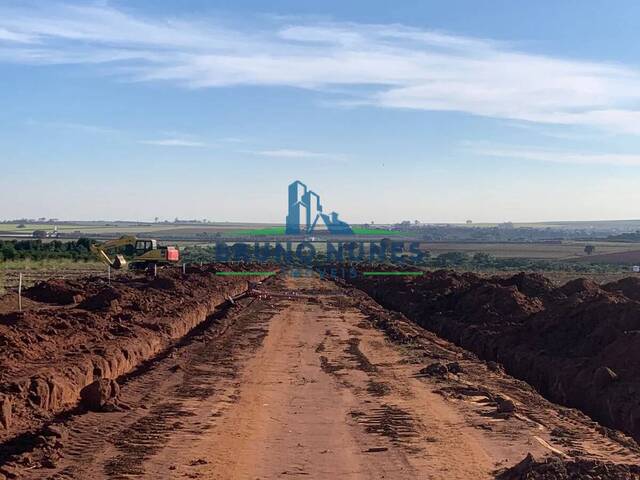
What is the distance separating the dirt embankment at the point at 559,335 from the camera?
546 inches

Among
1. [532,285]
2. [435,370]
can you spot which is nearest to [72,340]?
[435,370]

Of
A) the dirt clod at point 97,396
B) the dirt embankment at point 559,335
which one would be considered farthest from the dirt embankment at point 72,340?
the dirt embankment at point 559,335

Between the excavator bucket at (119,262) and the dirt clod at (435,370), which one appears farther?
the excavator bucket at (119,262)

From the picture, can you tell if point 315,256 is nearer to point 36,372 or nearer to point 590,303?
point 590,303

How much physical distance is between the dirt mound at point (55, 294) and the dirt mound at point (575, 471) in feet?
71.3

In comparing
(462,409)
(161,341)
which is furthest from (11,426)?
(161,341)

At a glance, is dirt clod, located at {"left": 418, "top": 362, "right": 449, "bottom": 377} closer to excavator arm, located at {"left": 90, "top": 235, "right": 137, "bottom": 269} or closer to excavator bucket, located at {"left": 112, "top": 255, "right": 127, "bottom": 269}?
excavator arm, located at {"left": 90, "top": 235, "right": 137, "bottom": 269}

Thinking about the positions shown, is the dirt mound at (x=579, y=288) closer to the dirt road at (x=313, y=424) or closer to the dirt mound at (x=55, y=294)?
the dirt road at (x=313, y=424)

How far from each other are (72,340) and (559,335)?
36.0 feet

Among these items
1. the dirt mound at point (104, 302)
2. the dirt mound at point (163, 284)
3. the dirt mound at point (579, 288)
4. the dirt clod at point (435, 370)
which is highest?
the dirt mound at point (579, 288)

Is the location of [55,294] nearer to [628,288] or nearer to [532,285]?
[532,285]

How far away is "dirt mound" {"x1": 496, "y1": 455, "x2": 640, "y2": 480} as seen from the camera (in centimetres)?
743

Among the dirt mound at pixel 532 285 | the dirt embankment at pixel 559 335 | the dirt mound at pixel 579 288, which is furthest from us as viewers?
the dirt mound at pixel 532 285

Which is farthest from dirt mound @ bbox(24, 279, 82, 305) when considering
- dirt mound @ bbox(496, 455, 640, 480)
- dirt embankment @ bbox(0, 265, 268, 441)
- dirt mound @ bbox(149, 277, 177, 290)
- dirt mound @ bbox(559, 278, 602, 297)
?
dirt mound @ bbox(496, 455, 640, 480)
